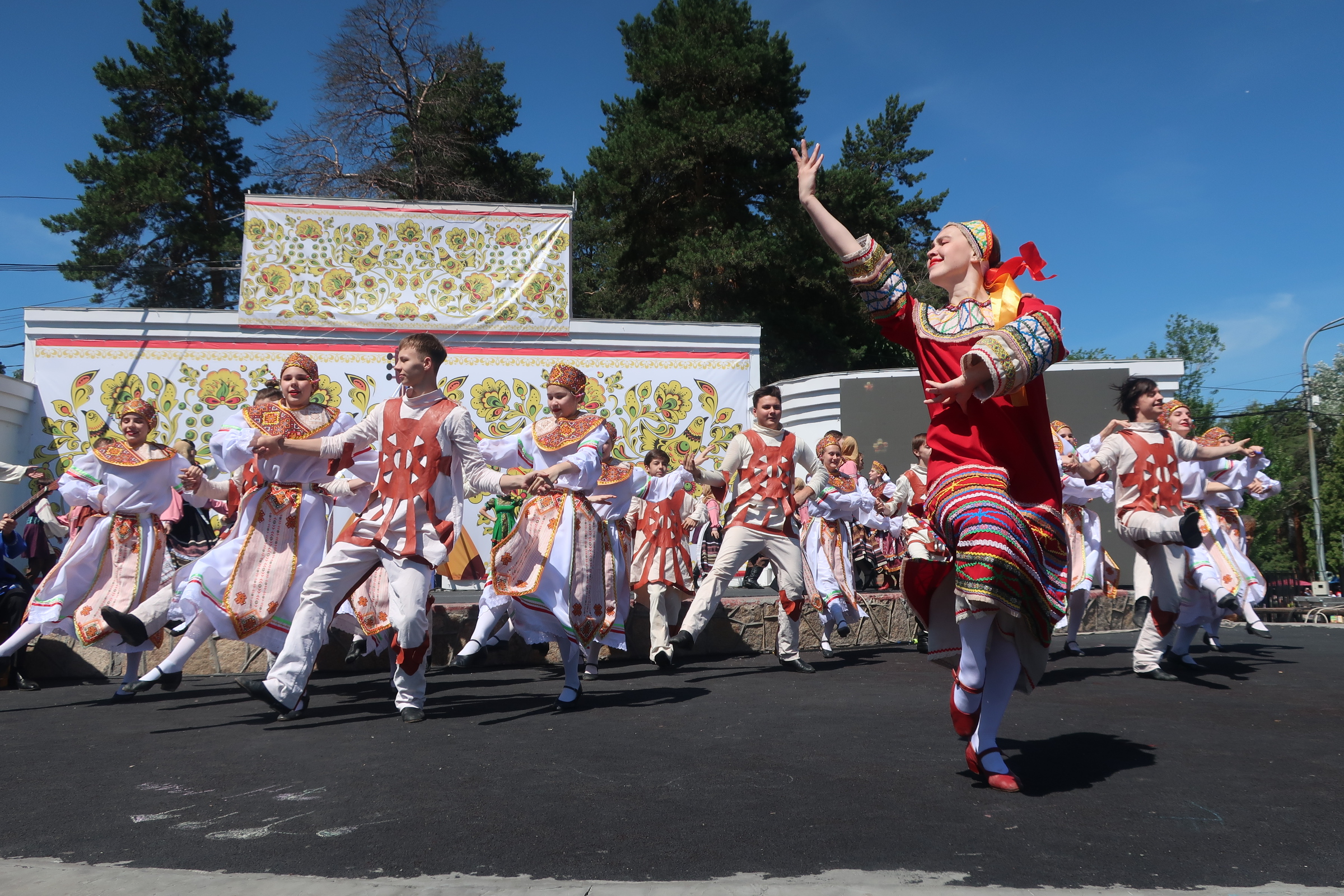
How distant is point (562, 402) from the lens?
5688 mm

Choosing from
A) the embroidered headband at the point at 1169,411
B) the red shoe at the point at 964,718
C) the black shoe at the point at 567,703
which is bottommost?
the black shoe at the point at 567,703

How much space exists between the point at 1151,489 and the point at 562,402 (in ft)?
12.3

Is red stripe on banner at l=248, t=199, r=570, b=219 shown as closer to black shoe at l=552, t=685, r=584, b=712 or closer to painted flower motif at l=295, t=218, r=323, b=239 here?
painted flower motif at l=295, t=218, r=323, b=239

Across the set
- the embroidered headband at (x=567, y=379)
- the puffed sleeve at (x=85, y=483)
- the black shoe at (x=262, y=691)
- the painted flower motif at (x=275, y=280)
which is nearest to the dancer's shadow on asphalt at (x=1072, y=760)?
the embroidered headband at (x=567, y=379)

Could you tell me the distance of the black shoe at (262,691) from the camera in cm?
468

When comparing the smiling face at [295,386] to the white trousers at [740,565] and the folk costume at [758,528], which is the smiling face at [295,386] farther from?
the white trousers at [740,565]

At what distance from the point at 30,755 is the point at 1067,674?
19.2 feet

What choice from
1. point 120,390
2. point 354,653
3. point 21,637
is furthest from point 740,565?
point 120,390

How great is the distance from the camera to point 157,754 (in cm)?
410

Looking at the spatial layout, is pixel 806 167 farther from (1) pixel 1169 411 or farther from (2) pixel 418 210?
(2) pixel 418 210

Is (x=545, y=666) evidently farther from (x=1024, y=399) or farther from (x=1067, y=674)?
(x=1024, y=399)

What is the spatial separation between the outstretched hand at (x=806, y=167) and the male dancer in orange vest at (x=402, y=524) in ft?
7.15

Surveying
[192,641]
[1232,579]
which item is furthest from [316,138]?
[1232,579]

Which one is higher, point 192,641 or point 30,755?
point 192,641
